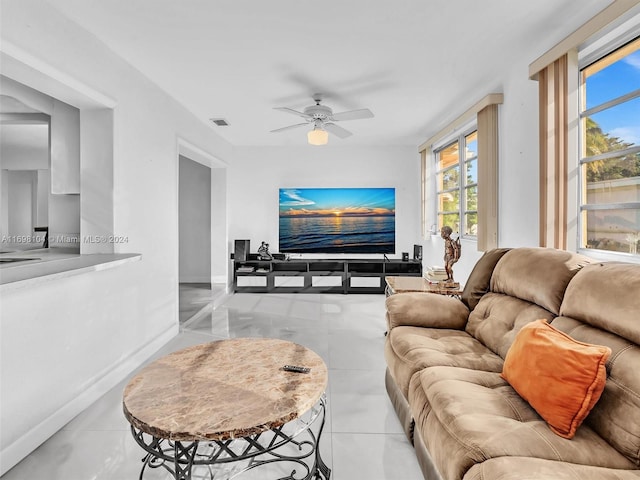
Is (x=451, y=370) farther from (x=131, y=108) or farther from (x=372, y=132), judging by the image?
(x=372, y=132)

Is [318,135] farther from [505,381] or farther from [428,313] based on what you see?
[505,381]

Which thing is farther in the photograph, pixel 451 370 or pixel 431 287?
pixel 431 287

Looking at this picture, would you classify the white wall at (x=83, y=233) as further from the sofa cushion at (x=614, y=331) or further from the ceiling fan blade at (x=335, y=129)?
the sofa cushion at (x=614, y=331)

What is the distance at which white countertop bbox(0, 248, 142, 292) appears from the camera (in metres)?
1.53

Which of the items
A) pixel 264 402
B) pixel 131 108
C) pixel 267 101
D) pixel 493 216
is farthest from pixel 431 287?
pixel 131 108

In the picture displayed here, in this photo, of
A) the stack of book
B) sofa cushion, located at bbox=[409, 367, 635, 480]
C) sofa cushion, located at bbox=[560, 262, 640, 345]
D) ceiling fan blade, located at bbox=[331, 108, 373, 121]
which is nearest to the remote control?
sofa cushion, located at bbox=[409, 367, 635, 480]

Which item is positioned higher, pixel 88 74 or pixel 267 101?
pixel 267 101

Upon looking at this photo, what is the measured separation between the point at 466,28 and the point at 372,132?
2.62m

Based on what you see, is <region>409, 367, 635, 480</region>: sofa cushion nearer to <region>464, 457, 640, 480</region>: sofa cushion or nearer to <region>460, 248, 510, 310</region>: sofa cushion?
<region>464, 457, 640, 480</region>: sofa cushion

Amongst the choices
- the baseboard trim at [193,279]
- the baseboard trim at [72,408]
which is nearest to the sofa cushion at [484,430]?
the baseboard trim at [72,408]

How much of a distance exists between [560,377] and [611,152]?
5.11ft

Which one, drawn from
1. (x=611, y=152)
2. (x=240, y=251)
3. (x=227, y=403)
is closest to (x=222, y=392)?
(x=227, y=403)

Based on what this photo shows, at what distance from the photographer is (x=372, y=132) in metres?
4.86

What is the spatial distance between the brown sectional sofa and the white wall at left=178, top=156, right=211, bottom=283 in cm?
481
